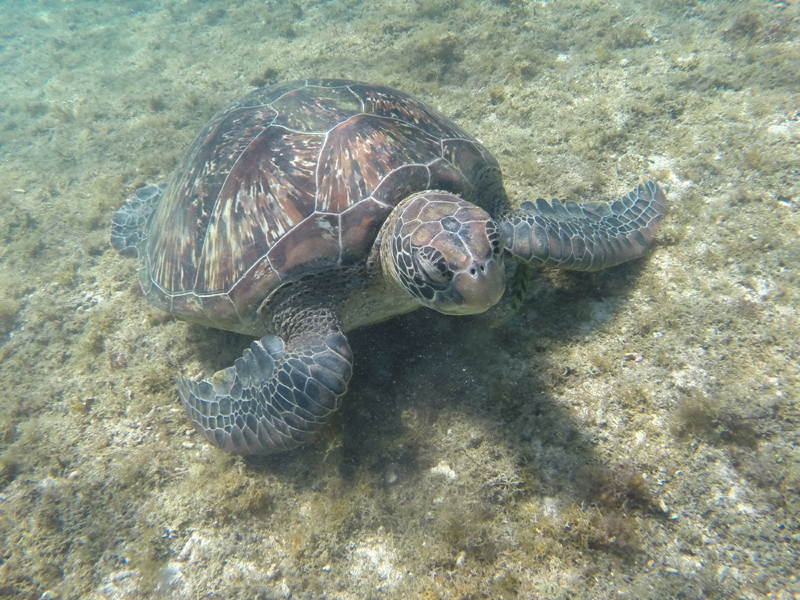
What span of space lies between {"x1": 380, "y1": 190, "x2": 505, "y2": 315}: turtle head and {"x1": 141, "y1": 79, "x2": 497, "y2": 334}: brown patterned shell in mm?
370

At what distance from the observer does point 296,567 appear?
82.4 inches

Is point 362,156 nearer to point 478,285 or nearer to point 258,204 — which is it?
point 258,204

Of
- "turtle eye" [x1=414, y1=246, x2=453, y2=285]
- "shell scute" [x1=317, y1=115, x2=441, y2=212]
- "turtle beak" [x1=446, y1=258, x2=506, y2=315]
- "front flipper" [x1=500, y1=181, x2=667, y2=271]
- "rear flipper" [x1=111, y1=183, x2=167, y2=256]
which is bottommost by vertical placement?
"front flipper" [x1=500, y1=181, x2=667, y2=271]

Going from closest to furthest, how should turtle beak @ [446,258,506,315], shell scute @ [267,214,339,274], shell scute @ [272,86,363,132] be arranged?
turtle beak @ [446,258,506,315], shell scute @ [267,214,339,274], shell scute @ [272,86,363,132]

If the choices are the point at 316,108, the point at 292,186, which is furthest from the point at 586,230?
the point at 316,108

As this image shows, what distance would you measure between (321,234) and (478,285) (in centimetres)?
106

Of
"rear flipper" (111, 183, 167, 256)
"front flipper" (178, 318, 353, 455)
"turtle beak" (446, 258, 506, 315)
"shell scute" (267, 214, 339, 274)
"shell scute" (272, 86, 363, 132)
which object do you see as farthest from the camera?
"rear flipper" (111, 183, 167, 256)

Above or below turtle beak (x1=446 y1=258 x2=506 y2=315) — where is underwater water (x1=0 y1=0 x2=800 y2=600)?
below

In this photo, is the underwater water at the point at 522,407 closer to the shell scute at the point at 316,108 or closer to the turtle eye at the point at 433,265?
the turtle eye at the point at 433,265

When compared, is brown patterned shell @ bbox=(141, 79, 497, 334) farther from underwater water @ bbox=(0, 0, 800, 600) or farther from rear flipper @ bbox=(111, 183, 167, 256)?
rear flipper @ bbox=(111, 183, 167, 256)

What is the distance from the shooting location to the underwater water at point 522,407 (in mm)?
1895

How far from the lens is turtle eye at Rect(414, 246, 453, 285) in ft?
6.16

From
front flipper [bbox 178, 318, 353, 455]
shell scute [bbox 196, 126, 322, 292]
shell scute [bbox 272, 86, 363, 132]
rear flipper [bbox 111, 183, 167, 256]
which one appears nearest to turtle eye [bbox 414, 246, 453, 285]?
front flipper [bbox 178, 318, 353, 455]

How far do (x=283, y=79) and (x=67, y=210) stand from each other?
316cm
